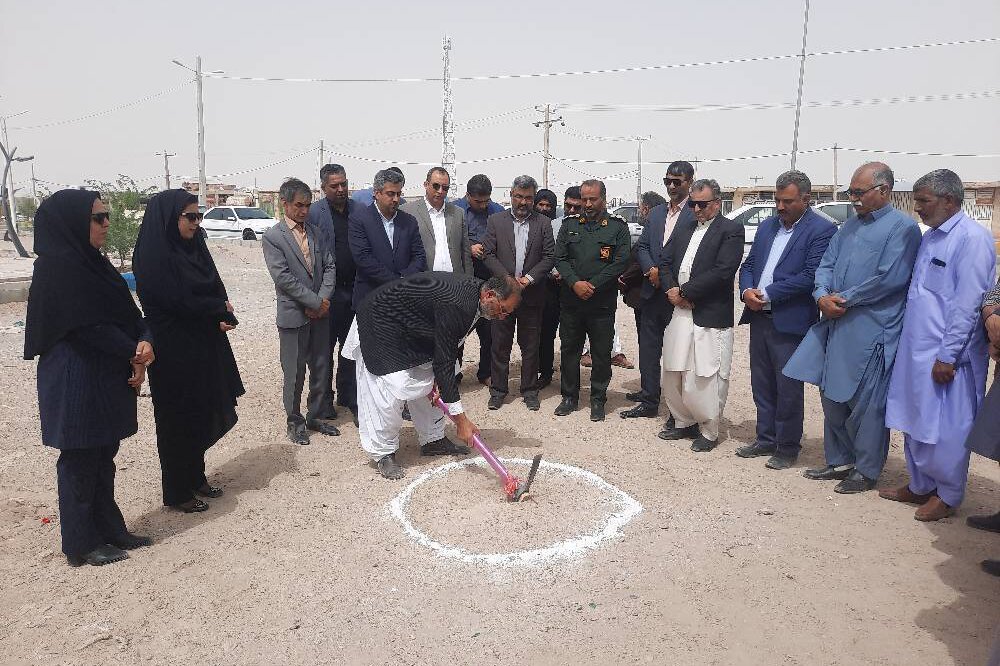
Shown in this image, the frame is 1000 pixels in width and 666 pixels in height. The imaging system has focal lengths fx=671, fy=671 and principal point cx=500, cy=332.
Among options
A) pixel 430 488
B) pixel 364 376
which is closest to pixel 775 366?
pixel 430 488

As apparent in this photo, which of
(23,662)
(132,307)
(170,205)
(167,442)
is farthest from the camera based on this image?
(167,442)

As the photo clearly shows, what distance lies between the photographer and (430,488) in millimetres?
4398

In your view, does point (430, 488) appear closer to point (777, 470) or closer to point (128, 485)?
point (128, 485)

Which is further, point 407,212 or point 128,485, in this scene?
point 407,212

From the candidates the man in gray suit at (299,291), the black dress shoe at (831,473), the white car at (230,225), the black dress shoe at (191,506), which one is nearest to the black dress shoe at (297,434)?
the man in gray suit at (299,291)

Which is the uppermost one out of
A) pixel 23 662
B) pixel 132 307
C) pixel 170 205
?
pixel 170 205

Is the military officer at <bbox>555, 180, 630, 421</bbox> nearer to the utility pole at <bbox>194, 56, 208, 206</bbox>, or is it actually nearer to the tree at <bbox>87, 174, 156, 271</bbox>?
the tree at <bbox>87, 174, 156, 271</bbox>

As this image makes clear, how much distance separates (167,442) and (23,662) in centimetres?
141

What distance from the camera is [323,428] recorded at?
5.41m

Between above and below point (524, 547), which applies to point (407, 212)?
above

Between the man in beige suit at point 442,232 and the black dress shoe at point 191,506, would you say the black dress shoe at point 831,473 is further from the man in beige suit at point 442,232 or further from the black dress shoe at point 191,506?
the black dress shoe at point 191,506

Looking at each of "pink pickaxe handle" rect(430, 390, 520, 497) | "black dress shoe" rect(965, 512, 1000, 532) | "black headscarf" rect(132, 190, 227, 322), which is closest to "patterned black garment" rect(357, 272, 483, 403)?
"pink pickaxe handle" rect(430, 390, 520, 497)

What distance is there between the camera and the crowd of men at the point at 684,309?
393 centimetres

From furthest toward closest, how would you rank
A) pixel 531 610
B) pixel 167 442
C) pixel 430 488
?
pixel 430 488 → pixel 167 442 → pixel 531 610
